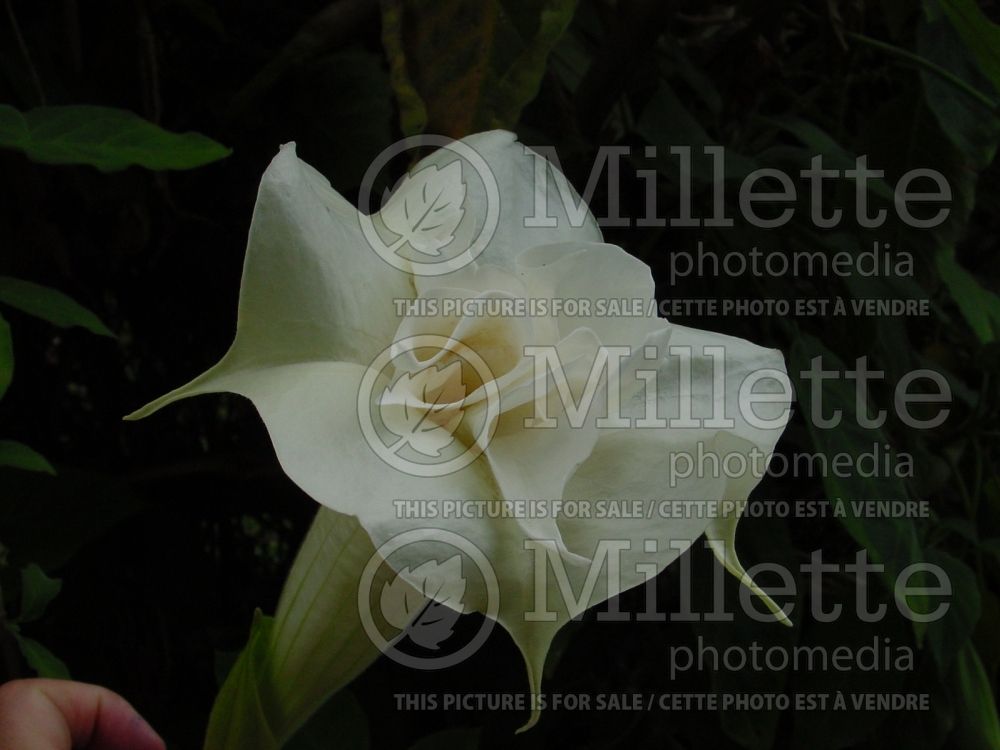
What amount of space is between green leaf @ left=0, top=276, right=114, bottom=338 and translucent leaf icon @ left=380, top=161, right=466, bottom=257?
0.51ft

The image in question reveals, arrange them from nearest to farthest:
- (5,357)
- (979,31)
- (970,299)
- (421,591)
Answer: (421,591)
(5,357)
(979,31)
(970,299)

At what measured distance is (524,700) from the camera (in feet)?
2.05

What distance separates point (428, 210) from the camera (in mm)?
313

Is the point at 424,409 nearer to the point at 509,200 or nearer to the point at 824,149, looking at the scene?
the point at 509,200

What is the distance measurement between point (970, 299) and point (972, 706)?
0.25 m

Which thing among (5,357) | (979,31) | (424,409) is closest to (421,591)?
(424,409)

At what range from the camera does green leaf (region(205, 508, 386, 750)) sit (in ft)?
0.97

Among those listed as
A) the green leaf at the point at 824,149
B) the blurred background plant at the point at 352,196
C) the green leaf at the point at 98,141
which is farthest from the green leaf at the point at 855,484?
the green leaf at the point at 98,141

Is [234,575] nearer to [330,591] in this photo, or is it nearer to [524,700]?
[524,700]

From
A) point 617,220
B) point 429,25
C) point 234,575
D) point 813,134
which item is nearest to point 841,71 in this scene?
point 813,134

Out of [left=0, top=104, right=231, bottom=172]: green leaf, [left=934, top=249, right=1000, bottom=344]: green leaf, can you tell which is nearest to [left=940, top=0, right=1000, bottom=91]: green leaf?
[left=934, top=249, right=1000, bottom=344]: green leaf

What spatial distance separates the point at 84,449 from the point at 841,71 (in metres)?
0.61

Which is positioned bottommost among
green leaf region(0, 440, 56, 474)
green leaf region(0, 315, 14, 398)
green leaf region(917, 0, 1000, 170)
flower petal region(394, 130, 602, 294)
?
green leaf region(0, 440, 56, 474)

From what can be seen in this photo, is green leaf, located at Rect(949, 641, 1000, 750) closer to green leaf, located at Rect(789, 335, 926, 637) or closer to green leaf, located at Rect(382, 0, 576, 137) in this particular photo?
green leaf, located at Rect(789, 335, 926, 637)
